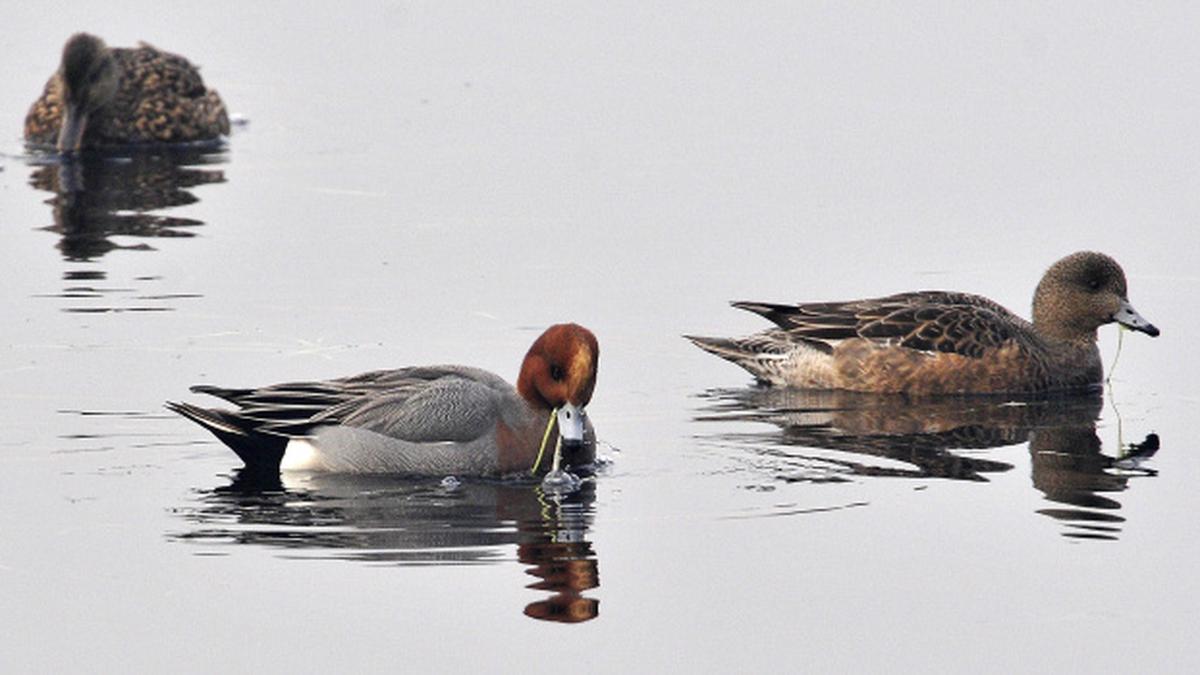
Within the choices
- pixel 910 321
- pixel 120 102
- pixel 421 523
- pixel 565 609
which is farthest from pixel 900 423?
pixel 120 102

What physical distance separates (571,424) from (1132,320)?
4.63m

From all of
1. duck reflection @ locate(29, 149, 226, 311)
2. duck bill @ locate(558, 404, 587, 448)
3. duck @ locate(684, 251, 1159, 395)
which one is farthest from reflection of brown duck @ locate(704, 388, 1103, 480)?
duck reflection @ locate(29, 149, 226, 311)

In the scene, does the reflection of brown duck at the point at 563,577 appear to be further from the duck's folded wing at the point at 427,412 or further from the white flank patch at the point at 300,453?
the white flank patch at the point at 300,453

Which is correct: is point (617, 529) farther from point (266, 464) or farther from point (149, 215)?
point (149, 215)

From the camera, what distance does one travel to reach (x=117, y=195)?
19.2 metres

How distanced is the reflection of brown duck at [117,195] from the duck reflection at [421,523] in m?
5.67

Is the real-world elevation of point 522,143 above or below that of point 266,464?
above

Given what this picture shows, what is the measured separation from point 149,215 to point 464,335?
4396 mm

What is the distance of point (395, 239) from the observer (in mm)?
17391

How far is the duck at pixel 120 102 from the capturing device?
2081cm

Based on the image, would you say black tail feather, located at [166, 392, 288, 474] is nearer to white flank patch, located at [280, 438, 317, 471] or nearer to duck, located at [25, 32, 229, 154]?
white flank patch, located at [280, 438, 317, 471]

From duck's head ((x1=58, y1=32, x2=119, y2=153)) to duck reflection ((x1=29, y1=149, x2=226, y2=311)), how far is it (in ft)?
0.76

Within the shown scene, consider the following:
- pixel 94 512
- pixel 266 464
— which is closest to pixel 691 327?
pixel 266 464

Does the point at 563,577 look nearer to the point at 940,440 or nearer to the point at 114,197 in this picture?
the point at 940,440
